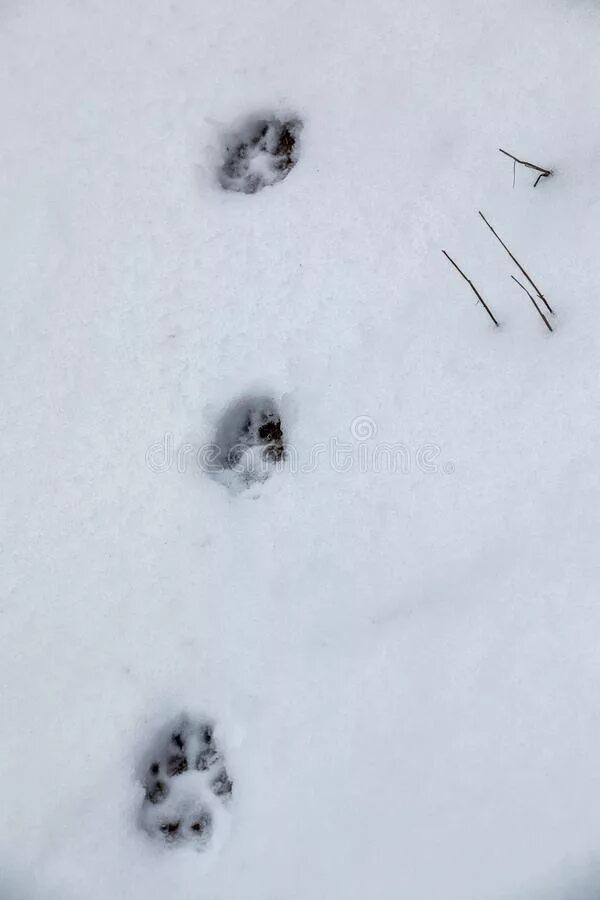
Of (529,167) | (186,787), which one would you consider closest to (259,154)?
(529,167)

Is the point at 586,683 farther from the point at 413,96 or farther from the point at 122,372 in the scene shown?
the point at 413,96

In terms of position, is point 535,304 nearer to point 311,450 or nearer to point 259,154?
point 311,450

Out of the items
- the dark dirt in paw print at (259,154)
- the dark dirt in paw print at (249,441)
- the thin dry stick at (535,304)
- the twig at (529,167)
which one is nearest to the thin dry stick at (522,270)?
the thin dry stick at (535,304)

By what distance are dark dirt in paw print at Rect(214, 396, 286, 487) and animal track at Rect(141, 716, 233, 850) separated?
535 millimetres

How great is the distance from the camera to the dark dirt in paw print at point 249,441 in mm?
1495

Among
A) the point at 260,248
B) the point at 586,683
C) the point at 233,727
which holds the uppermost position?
the point at 260,248

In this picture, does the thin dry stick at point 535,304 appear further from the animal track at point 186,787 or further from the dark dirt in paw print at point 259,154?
the animal track at point 186,787

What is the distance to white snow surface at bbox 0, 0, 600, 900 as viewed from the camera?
53.9 inches

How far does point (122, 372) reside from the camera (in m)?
1.52

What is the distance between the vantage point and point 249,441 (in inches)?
59.4

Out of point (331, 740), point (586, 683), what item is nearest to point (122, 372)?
point (331, 740)

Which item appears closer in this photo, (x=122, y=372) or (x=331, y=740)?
(x=331, y=740)

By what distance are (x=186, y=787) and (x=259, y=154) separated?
143 centimetres

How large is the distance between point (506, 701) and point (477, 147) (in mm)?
1198
